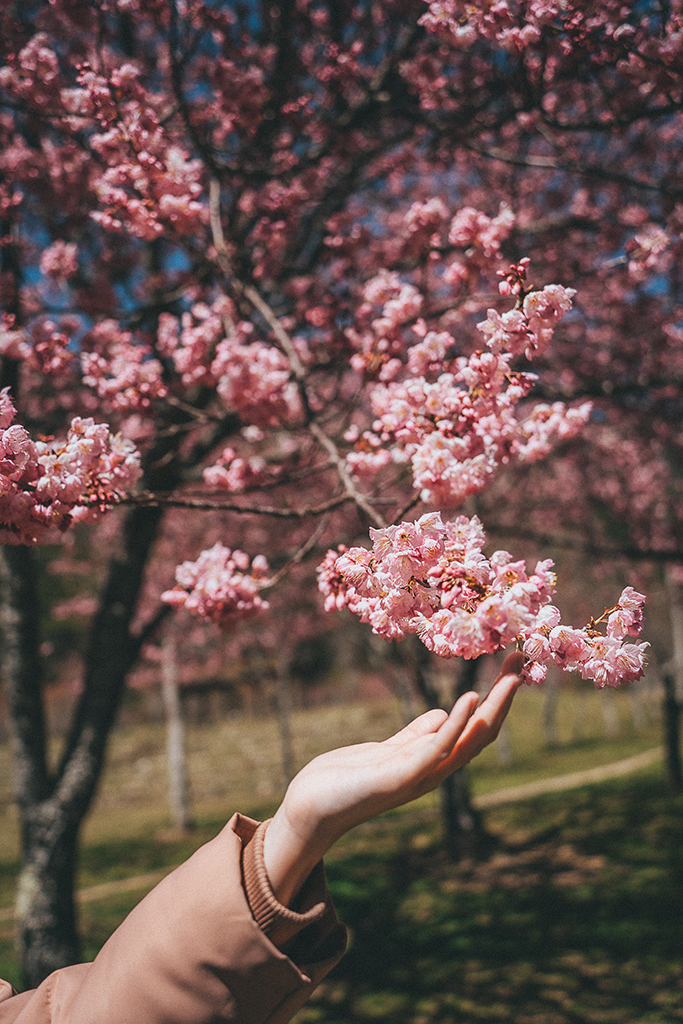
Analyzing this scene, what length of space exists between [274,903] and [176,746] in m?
12.8

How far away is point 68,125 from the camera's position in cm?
377

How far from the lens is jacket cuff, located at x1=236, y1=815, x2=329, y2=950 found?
4.07 feet

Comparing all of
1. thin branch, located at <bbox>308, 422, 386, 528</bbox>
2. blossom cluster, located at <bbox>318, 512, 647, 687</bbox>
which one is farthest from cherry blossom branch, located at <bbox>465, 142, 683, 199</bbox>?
blossom cluster, located at <bbox>318, 512, 647, 687</bbox>

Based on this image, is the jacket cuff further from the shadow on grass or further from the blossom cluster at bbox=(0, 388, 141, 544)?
the shadow on grass

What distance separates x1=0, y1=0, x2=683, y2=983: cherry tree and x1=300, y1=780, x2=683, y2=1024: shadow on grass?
2642 mm

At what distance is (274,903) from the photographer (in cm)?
124

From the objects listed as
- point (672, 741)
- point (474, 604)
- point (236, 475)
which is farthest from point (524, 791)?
point (474, 604)

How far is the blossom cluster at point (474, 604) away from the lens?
1434mm

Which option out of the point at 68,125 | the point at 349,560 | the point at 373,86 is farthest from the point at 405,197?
the point at 349,560

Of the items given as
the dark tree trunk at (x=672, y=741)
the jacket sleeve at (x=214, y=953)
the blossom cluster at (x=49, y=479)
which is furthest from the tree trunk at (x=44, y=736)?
the dark tree trunk at (x=672, y=741)

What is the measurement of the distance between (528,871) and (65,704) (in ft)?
81.6

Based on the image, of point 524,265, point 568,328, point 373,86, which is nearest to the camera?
point 524,265

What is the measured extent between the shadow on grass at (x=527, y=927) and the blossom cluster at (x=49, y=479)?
4.54 metres

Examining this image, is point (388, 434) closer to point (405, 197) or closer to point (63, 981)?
point (63, 981)
